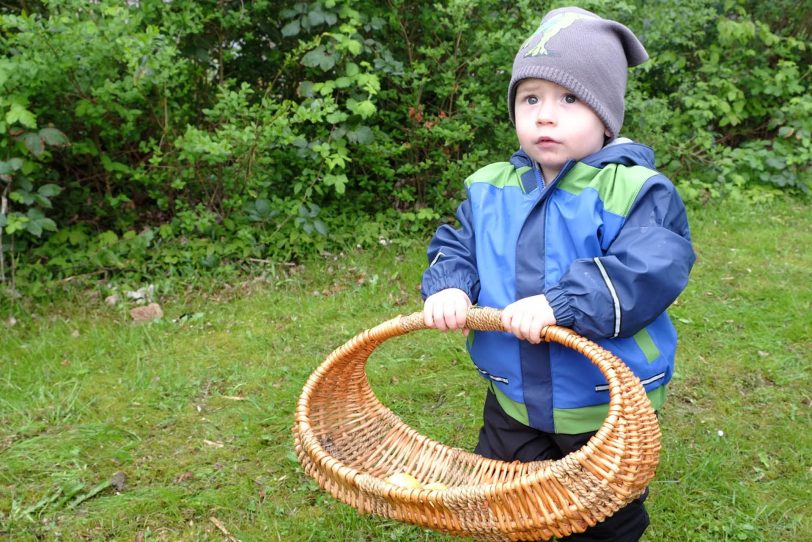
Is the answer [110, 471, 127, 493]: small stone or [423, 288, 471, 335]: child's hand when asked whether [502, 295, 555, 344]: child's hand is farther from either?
[110, 471, 127, 493]: small stone

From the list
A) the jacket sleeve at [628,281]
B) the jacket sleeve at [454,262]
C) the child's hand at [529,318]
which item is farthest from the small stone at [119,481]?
the jacket sleeve at [628,281]

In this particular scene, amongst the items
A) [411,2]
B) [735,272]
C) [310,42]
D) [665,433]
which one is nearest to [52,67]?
[310,42]

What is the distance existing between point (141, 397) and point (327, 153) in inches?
67.9

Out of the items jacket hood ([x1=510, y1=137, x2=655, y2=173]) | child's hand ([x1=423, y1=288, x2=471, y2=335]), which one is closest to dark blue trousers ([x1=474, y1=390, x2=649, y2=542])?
child's hand ([x1=423, y1=288, x2=471, y2=335])

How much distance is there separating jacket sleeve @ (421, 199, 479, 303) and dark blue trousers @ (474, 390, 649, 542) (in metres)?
0.36

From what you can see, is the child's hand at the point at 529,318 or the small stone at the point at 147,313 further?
the small stone at the point at 147,313

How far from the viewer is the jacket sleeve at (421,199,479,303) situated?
1.98 meters

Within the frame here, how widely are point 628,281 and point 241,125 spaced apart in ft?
10.2

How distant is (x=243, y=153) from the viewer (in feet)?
14.0

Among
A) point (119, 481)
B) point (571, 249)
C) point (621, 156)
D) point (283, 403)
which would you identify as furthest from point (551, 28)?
point (119, 481)

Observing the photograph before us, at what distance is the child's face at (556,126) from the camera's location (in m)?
1.83

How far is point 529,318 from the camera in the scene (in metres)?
1.68

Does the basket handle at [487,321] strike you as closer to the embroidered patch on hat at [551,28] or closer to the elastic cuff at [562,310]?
the elastic cuff at [562,310]

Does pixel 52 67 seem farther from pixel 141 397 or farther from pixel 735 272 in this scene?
pixel 735 272
